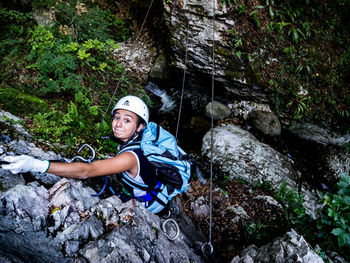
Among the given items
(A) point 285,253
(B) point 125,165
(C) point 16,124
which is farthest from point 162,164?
(C) point 16,124

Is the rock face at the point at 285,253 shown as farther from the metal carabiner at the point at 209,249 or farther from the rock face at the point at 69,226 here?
the rock face at the point at 69,226

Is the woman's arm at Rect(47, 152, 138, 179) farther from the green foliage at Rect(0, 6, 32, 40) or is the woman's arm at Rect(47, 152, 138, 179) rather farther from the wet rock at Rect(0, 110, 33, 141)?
the green foliage at Rect(0, 6, 32, 40)

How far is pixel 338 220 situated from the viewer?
4199mm

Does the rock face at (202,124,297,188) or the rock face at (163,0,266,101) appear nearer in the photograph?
the rock face at (202,124,297,188)

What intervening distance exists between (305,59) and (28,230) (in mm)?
8714

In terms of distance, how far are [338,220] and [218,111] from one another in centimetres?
444

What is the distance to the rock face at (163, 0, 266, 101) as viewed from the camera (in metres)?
6.47

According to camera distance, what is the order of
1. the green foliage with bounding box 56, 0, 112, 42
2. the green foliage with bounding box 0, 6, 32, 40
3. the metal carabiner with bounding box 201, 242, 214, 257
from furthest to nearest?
the green foliage with bounding box 56, 0, 112, 42 → the green foliage with bounding box 0, 6, 32, 40 → the metal carabiner with bounding box 201, 242, 214, 257

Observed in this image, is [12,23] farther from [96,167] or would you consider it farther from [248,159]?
[248,159]

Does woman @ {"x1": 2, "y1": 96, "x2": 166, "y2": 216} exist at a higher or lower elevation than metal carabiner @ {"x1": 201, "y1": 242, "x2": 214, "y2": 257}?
higher

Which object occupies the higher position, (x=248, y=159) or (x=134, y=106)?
(x=134, y=106)

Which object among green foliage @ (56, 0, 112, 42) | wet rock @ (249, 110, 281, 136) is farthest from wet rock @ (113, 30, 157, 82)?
wet rock @ (249, 110, 281, 136)

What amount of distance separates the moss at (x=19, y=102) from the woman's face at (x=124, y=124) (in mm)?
2150

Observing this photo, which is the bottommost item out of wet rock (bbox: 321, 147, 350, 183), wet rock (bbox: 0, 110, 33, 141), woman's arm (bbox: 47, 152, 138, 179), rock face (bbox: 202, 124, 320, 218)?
wet rock (bbox: 321, 147, 350, 183)
